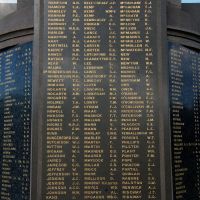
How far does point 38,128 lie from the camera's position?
252 inches

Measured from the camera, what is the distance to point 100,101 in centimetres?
650

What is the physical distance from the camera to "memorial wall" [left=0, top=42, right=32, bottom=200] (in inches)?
269

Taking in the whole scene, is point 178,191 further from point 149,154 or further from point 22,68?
point 22,68

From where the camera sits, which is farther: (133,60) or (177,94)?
(177,94)

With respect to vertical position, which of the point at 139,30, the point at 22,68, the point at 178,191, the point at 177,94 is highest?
the point at 139,30

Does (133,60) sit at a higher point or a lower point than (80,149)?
higher

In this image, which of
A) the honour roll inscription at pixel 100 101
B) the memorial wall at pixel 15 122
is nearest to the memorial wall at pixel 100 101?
the honour roll inscription at pixel 100 101

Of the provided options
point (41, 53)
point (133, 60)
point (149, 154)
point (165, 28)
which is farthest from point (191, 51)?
point (41, 53)

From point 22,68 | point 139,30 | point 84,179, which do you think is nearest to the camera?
point 84,179

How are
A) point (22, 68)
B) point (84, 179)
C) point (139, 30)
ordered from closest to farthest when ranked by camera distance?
1. point (84, 179)
2. point (139, 30)
3. point (22, 68)

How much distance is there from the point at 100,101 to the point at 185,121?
2039mm

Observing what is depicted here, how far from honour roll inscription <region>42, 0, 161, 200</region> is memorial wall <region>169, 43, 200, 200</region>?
0.70 meters

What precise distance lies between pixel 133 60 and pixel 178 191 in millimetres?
2903

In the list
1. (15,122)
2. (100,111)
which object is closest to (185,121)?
(100,111)
